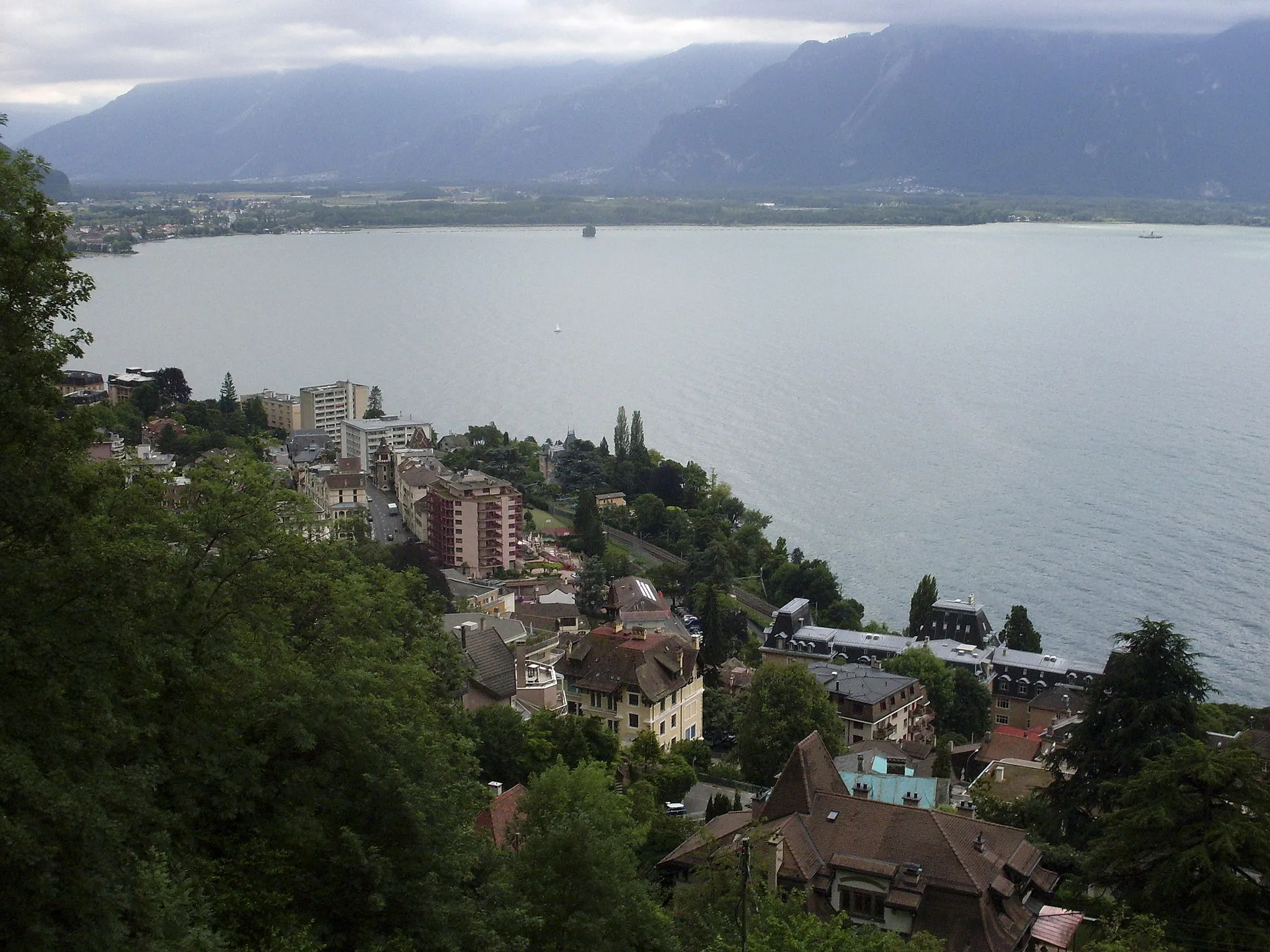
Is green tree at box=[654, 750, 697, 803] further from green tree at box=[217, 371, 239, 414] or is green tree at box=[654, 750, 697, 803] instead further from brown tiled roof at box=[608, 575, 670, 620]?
green tree at box=[217, 371, 239, 414]

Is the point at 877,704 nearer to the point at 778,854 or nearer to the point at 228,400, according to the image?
the point at 778,854

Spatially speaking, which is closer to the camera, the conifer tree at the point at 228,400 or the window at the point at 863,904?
the window at the point at 863,904

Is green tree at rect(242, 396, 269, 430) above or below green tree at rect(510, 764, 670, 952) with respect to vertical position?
below

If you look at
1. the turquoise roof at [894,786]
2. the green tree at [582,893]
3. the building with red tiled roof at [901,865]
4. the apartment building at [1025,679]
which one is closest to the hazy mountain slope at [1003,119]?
the apartment building at [1025,679]

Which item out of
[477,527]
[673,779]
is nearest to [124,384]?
[477,527]

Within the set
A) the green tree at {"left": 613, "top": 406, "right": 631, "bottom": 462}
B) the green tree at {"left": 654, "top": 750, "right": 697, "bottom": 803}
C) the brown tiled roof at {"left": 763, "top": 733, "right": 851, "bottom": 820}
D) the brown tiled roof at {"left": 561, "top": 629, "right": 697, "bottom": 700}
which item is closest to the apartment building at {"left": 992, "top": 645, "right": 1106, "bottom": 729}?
the brown tiled roof at {"left": 561, "top": 629, "right": 697, "bottom": 700}

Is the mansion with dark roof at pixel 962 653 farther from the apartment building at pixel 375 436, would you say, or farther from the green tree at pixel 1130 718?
the apartment building at pixel 375 436

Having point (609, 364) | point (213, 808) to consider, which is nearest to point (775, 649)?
point (213, 808)
